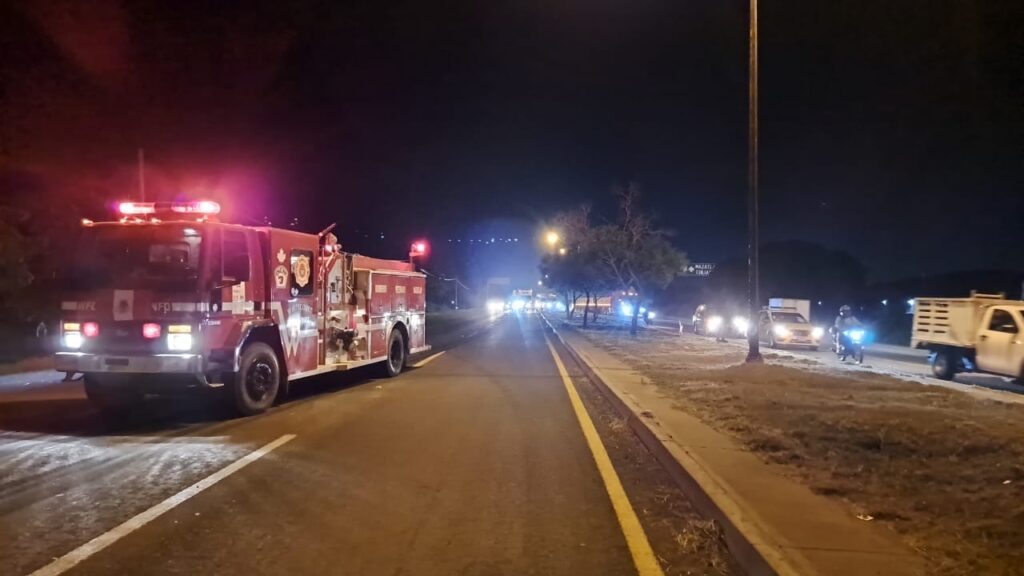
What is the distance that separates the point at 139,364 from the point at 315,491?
16.2 feet

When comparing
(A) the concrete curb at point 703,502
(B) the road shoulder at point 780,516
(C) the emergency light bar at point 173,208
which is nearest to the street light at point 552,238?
(A) the concrete curb at point 703,502

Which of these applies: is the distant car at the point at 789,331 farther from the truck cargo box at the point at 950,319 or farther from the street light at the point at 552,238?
the street light at the point at 552,238

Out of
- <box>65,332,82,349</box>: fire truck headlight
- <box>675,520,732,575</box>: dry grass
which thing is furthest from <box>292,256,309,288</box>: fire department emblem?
<box>675,520,732,575</box>: dry grass

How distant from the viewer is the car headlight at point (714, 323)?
133 feet

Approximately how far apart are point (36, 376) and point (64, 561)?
598 inches

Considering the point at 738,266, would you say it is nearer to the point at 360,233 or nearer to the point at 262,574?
the point at 360,233

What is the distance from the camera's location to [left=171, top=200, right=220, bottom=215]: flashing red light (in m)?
12.3

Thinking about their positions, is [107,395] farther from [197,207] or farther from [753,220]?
[753,220]

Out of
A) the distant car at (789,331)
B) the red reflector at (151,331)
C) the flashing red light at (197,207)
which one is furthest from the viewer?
the distant car at (789,331)

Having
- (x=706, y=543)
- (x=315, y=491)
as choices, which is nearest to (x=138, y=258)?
(x=315, y=491)

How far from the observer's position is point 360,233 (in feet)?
194

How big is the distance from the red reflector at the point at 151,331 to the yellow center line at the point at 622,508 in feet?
19.9

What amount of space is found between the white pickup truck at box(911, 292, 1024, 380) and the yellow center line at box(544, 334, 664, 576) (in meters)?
10.8

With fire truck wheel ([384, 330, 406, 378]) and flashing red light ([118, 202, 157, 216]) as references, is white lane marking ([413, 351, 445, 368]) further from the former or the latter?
flashing red light ([118, 202, 157, 216])
